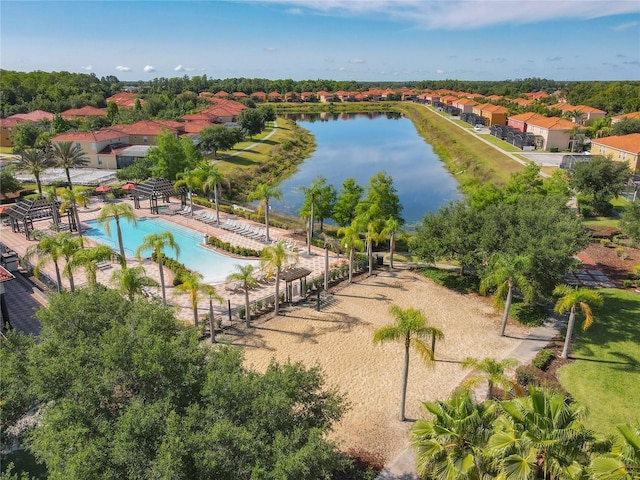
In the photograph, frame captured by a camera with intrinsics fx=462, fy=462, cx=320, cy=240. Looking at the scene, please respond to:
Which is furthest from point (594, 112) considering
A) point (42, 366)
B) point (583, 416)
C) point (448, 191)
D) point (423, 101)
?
point (42, 366)

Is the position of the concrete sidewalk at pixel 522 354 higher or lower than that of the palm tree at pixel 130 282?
lower

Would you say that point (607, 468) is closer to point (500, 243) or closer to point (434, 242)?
point (500, 243)

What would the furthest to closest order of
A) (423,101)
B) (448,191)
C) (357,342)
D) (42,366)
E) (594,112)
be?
1. (423,101)
2. (594,112)
3. (448,191)
4. (357,342)
5. (42,366)

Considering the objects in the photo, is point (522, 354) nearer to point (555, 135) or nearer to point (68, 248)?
point (68, 248)

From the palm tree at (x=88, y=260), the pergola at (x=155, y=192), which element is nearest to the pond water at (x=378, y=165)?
the pergola at (x=155, y=192)

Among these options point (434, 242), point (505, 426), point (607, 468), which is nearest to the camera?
point (607, 468)

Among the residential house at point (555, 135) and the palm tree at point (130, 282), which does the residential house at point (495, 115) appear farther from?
the palm tree at point (130, 282)
